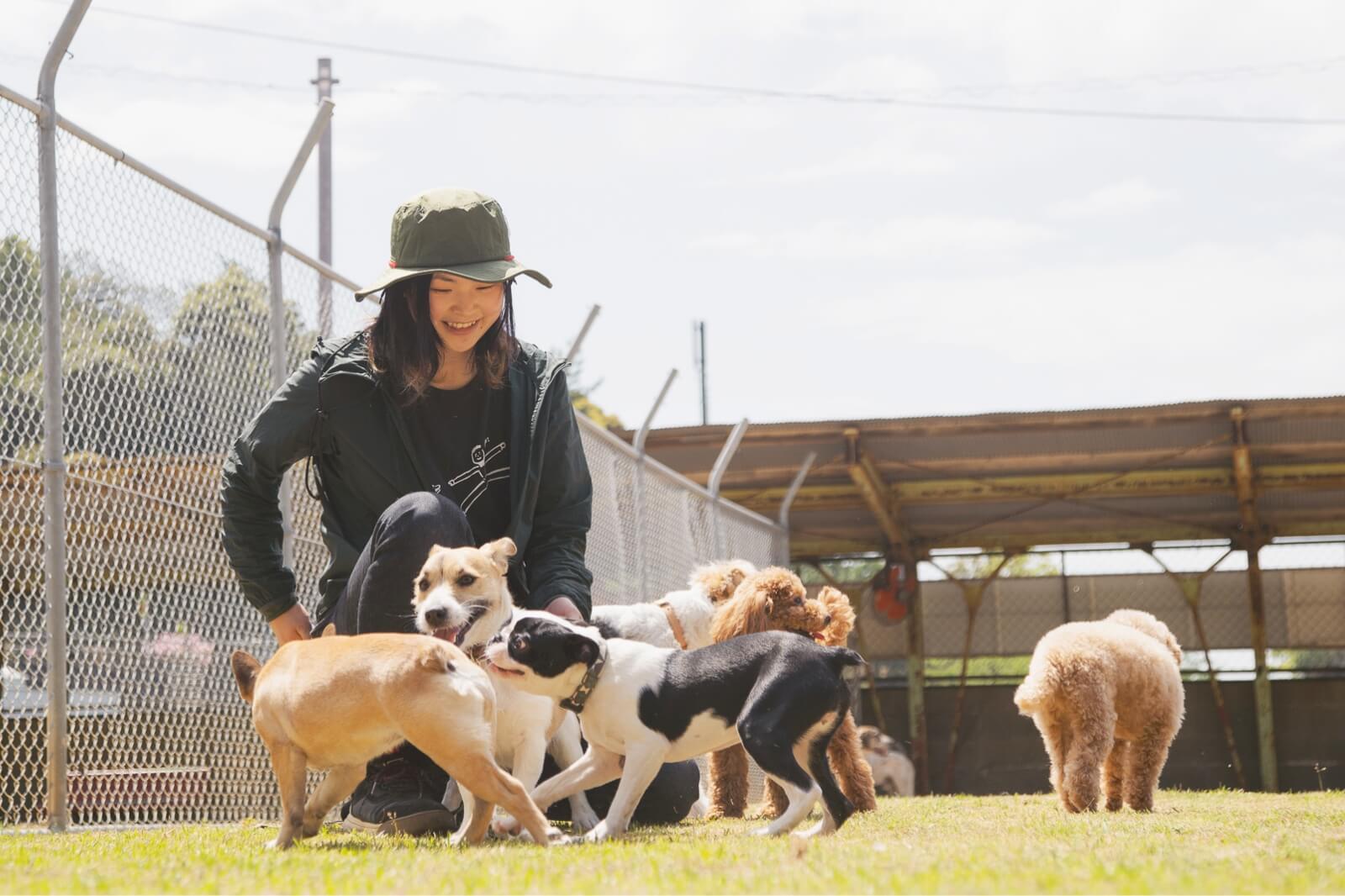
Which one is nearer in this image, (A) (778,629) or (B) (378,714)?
(B) (378,714)

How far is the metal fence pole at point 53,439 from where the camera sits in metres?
4.17

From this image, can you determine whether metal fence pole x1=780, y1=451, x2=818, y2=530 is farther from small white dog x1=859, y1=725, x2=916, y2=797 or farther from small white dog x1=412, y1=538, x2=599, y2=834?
small white dog x1=412, y1=538, x2=599, y2=834

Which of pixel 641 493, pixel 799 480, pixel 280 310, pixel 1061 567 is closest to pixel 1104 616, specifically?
pixel 1061 567

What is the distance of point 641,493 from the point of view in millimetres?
9484

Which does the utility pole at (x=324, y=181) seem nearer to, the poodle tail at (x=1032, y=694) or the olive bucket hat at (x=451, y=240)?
the poodle tail at (x=1032, y=694)

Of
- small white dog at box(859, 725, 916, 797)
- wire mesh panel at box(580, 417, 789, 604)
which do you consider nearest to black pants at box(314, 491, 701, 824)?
wire mesh panel at box(580, 417, 789, 604)

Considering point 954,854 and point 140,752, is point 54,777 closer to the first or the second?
point 140,752

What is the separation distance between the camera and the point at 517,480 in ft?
14.6

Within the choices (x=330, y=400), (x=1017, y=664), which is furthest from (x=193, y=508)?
(x=1017, y=664)

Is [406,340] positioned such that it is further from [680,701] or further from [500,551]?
[680,701]

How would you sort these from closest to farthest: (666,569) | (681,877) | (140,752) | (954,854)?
(681,877) < (954,854) < (140,752) < (666,569)

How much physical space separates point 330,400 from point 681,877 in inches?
87.8

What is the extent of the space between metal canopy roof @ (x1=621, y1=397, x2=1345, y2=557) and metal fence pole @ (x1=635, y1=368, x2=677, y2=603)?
9.98ft

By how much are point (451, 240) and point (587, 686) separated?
130 cm
